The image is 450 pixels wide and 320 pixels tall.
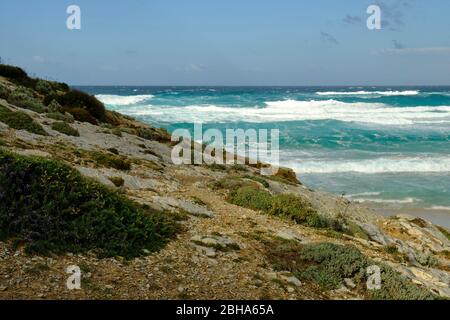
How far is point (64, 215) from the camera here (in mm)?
7965

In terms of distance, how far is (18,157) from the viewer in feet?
27.7

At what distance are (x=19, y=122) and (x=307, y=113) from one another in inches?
2230

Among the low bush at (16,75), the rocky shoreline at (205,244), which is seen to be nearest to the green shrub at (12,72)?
the low bush at (16,75)

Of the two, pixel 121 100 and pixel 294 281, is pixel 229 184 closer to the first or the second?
pixel 294 281

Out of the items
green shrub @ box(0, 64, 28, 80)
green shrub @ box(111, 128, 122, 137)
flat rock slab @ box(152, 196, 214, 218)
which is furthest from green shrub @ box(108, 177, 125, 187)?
green shrub @ box(0, 64, 28, 80)

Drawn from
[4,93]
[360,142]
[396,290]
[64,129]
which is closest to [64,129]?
[64,129]

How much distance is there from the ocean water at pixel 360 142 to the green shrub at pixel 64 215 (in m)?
15.9


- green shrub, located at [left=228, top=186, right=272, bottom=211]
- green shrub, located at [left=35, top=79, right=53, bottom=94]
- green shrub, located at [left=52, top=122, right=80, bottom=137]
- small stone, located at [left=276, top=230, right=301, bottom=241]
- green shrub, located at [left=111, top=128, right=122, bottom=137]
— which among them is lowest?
small stone, located at [left=276, top=230, right=301, bottom=241]

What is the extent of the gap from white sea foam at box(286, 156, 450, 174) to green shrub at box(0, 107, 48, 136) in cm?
1711

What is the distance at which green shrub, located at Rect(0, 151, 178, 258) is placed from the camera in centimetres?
758

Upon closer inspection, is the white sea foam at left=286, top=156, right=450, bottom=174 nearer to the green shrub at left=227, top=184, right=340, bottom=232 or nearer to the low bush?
the green shrub at left=227, top=184, right=340, bottom=232

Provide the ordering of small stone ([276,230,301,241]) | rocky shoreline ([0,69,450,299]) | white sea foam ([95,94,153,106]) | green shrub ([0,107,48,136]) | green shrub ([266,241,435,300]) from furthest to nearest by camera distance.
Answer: white sea foam ([95,94,153,106])
green shrub ([0,107,48,136])
small stone ([276,230,301,241])
green shrub ([266,241,435,300])
rocky shoreline ([0,69,450,299])
